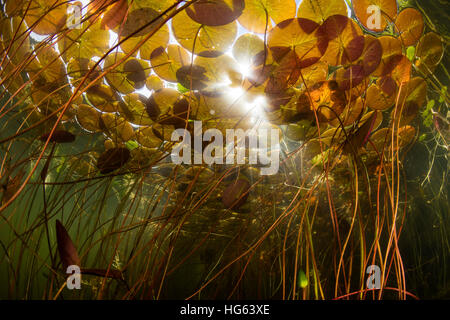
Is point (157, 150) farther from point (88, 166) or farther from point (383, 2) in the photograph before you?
point (383, 2)

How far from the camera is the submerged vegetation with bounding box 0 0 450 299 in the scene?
0.95 feet

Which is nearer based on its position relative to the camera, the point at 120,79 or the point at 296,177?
the point at 120,79

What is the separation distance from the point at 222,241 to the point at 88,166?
0.45 m

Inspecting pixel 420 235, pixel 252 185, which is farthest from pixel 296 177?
pixel 420 235

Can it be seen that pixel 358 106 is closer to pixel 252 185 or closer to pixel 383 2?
pixel 383 2

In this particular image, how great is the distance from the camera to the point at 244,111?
1.23 ft

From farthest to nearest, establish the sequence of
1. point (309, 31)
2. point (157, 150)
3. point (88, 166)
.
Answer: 1. point (88, 166)
2. point (157, 150)
3. point (309, 31)

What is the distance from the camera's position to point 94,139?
528mm

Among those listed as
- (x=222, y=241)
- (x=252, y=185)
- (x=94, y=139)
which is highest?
(x=94, y=139)

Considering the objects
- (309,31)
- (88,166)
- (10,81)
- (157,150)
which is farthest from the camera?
(88,166)

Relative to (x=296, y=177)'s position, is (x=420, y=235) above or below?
below

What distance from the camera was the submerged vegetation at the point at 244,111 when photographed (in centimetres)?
29

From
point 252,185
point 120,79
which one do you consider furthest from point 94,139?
point 252,185

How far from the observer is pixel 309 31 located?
282mm
